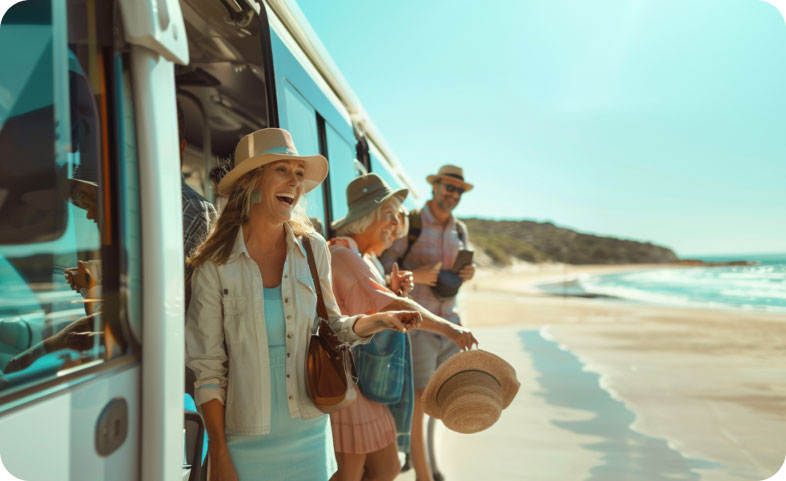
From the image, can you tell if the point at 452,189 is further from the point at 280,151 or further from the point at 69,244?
the point at 69,244

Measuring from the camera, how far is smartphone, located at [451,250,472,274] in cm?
448

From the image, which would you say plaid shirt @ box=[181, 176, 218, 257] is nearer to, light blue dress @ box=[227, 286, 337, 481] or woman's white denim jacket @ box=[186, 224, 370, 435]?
woman's white denim jacket @ box=[186, 224, 370, 435]

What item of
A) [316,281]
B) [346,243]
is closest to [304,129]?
[346,243]

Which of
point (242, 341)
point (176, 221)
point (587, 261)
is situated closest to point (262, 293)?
point (242, 341)

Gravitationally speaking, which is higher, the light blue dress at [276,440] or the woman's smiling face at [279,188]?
the woman's smiling face at [279,188]

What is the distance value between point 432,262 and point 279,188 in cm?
254

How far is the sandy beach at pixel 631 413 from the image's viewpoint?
496 centimetres

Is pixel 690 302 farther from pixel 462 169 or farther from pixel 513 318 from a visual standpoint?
pixel 462 169

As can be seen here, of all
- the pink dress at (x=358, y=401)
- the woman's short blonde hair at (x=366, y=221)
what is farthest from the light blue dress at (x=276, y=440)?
the woman's short blonde hair at (x=366, y=221)

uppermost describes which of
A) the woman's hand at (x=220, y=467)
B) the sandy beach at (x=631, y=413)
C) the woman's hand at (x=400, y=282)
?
the woman's hand at (x=400, y=282)

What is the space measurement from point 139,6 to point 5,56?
32cm

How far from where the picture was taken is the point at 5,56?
3.95 feet

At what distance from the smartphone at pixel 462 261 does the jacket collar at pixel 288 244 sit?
7.90 feet

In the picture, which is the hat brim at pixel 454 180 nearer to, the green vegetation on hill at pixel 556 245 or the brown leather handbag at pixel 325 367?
the brown leather handbag at pixel 325 367
